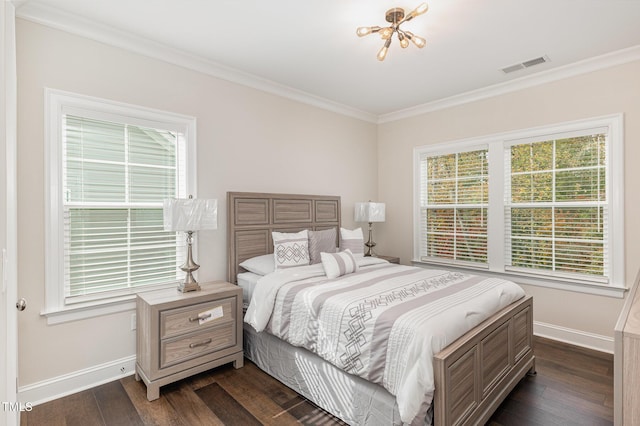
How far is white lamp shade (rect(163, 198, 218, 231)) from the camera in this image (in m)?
2.58

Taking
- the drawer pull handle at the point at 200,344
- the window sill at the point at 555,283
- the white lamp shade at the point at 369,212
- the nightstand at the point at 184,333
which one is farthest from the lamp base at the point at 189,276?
the window sill at the point at 555,283

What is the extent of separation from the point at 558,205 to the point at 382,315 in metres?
2.67

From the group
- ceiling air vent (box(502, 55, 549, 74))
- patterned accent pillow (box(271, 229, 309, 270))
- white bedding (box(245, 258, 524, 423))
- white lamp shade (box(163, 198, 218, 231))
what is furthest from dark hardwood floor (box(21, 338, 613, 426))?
ceiling air vent (box(502, 55, 549, 74))

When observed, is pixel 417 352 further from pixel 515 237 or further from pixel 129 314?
pixel 515 237

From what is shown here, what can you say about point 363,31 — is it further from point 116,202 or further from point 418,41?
point 116,202

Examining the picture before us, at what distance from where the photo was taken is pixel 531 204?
3621 millimetres

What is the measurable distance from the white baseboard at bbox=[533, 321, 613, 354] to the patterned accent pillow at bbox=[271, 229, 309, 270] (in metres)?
2.65

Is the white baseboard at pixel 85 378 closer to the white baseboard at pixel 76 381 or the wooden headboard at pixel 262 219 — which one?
the white baseboard at pixel 76 381

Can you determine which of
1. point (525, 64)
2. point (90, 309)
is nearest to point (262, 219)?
point (90, 309)

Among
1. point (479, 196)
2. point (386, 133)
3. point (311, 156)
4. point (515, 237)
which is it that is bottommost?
point (515, 237)

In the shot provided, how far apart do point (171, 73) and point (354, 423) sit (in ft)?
10.3

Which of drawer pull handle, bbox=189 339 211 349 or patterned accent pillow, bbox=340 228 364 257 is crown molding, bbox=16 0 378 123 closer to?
patterned accent pillow, bbox=340 228 364 257

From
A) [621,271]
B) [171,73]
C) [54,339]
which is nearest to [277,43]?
[171,73]

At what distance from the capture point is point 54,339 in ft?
7.89
